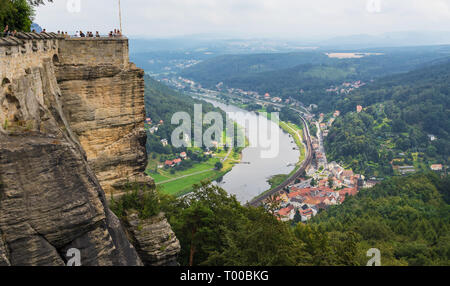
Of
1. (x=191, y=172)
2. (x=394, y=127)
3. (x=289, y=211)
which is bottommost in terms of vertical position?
(x=191, y=172)

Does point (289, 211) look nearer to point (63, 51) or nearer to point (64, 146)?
point (63, 51)

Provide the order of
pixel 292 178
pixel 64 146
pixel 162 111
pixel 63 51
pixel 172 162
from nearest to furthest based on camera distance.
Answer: pixel 64 146
pixel 63 51
pixel 292 178
pixel 172 162
pixel 162 111

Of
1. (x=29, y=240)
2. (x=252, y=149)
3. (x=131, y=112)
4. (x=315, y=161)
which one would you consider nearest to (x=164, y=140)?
(x=252, y=149)

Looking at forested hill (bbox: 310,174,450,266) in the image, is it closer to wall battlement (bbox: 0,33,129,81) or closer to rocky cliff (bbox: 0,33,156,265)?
rocky cliff (bbox: 0,33,156,265)

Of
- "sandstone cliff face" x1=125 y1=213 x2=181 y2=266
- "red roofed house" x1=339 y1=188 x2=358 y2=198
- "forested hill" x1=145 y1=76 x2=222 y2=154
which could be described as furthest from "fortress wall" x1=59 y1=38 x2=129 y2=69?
"forested hill" x1=145 y1=76 x2=222 y2=154

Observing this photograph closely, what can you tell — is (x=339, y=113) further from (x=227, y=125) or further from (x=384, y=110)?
(x=227, y=125)

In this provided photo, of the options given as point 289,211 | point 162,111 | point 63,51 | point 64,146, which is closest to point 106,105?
point 63,51
